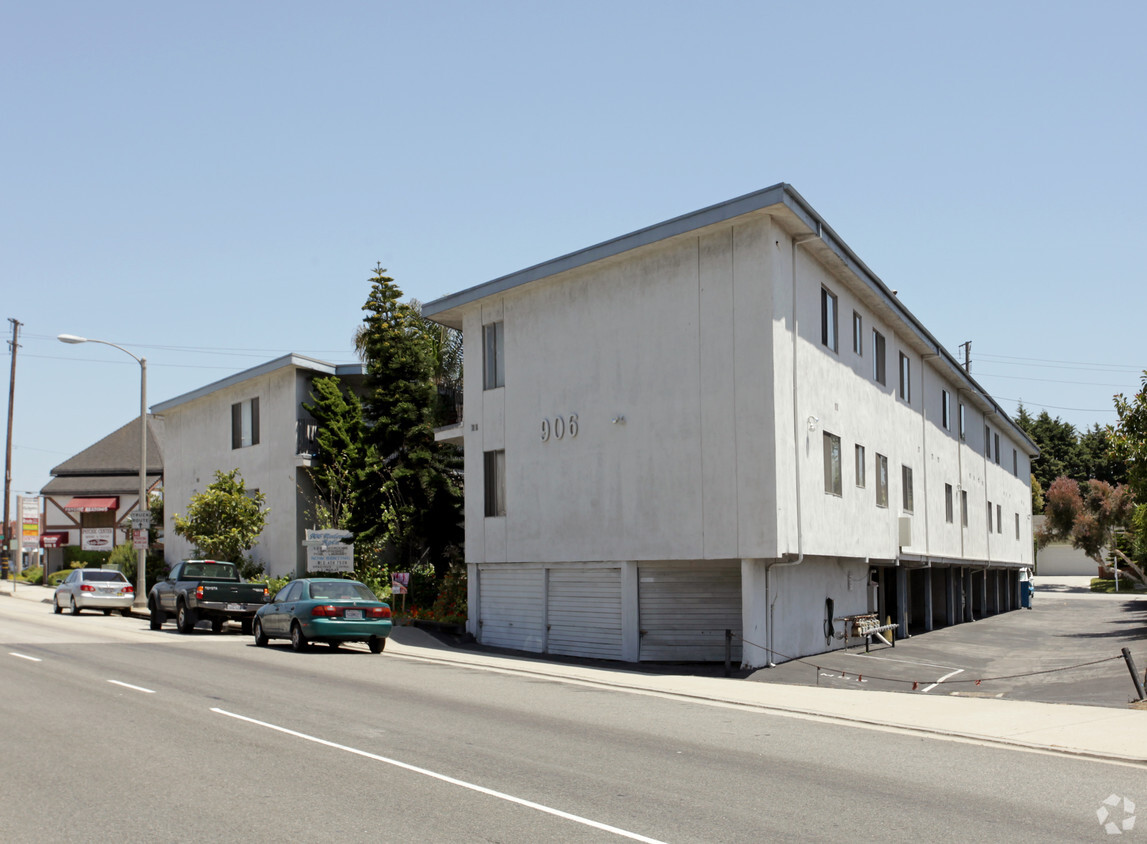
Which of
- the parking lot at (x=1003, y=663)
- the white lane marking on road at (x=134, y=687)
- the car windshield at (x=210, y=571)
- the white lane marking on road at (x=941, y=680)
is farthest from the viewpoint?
the car windshield at (x=210, y=571)

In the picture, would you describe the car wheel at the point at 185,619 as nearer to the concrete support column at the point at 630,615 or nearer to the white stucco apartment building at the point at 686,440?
the white stucco apartment building at the point at 686,440

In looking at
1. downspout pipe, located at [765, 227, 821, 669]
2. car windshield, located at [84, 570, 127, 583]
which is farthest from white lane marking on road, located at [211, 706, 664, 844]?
car windshield, located at [84, 570, 127, 583]

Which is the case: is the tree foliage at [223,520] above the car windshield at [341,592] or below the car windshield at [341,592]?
above

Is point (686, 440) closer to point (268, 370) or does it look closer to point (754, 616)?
point (754, 616)

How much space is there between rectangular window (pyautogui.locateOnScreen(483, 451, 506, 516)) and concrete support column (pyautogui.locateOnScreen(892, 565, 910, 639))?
1175 centimetres

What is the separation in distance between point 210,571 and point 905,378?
66.7 ft

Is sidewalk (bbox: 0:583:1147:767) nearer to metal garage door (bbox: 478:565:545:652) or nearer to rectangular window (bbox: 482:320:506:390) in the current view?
metal garage door (bbox: 478:565:545:652)

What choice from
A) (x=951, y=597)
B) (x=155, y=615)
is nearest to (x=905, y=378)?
(x=951, y=597)

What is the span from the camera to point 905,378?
3066 centimetres

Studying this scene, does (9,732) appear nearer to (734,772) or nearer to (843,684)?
(734,772)

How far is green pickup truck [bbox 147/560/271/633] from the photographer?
26.0 meters

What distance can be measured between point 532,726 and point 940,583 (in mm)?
30666

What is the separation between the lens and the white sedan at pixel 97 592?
110 ft

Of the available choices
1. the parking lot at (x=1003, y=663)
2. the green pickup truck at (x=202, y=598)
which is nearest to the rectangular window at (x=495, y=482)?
the green pickup truck at (x=202, y=598)
